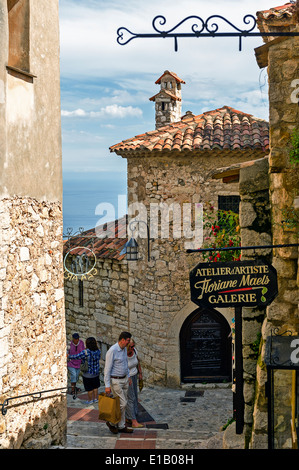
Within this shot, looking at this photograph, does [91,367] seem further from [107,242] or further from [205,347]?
[107,242]

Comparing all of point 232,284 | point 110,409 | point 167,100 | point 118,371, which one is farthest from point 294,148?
point 167,100

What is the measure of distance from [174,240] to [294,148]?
7.33 m

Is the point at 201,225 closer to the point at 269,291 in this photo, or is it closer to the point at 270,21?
the point at 270,21

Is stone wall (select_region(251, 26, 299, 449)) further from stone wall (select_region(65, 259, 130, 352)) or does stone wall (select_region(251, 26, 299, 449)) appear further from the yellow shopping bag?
stone wall (select_region(65, 259, 130, 352))

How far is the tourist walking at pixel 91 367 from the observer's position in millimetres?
10367

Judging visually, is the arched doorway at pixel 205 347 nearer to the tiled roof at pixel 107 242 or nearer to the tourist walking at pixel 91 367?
the tiled roof at pixel 107 242

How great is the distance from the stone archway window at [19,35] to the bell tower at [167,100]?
11668mm

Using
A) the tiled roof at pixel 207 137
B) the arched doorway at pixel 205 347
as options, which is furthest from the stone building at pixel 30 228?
the arched doorway at pixel 205 347

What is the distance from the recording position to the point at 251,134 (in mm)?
13047

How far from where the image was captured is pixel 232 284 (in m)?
5.25

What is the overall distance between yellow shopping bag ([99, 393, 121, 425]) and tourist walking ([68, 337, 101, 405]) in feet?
5.98

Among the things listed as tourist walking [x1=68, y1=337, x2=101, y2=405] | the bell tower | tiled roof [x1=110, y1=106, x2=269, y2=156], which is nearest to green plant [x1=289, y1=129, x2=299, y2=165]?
tourist walking [x1=68, y1=337, x2=101, y2=405]

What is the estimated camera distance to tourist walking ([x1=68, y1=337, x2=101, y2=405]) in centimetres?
1037
